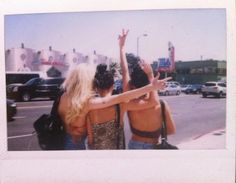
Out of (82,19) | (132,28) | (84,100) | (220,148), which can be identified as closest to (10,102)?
(84,100)

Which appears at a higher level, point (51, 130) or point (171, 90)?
point (171, 90)

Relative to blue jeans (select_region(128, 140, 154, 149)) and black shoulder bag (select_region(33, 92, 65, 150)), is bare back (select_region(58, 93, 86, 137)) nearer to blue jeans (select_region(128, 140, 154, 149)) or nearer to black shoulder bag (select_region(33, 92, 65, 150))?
black shoulder bag (select_region(33, 92, 65, 150))

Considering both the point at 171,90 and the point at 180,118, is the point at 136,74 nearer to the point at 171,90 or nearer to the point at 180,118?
the point at 171,90

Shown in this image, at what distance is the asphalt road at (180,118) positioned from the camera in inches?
114

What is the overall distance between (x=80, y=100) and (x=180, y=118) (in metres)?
0.89

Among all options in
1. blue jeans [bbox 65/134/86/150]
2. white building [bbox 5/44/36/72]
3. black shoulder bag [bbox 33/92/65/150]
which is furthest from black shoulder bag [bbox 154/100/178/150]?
white building [bbox 5/44/36/72]

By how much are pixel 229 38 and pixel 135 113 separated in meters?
1.03

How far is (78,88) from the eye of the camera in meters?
2.95

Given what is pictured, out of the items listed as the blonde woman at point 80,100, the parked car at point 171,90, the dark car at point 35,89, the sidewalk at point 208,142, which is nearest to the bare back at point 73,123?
the blonde woman at point 80,100

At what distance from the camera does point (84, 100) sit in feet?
9.66

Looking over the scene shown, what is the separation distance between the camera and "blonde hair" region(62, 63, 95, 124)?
2.93 metres

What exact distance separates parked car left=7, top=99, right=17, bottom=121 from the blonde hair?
480 millimetres

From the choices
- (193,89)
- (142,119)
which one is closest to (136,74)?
(142,119)

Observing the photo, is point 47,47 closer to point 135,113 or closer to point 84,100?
point 84,100
